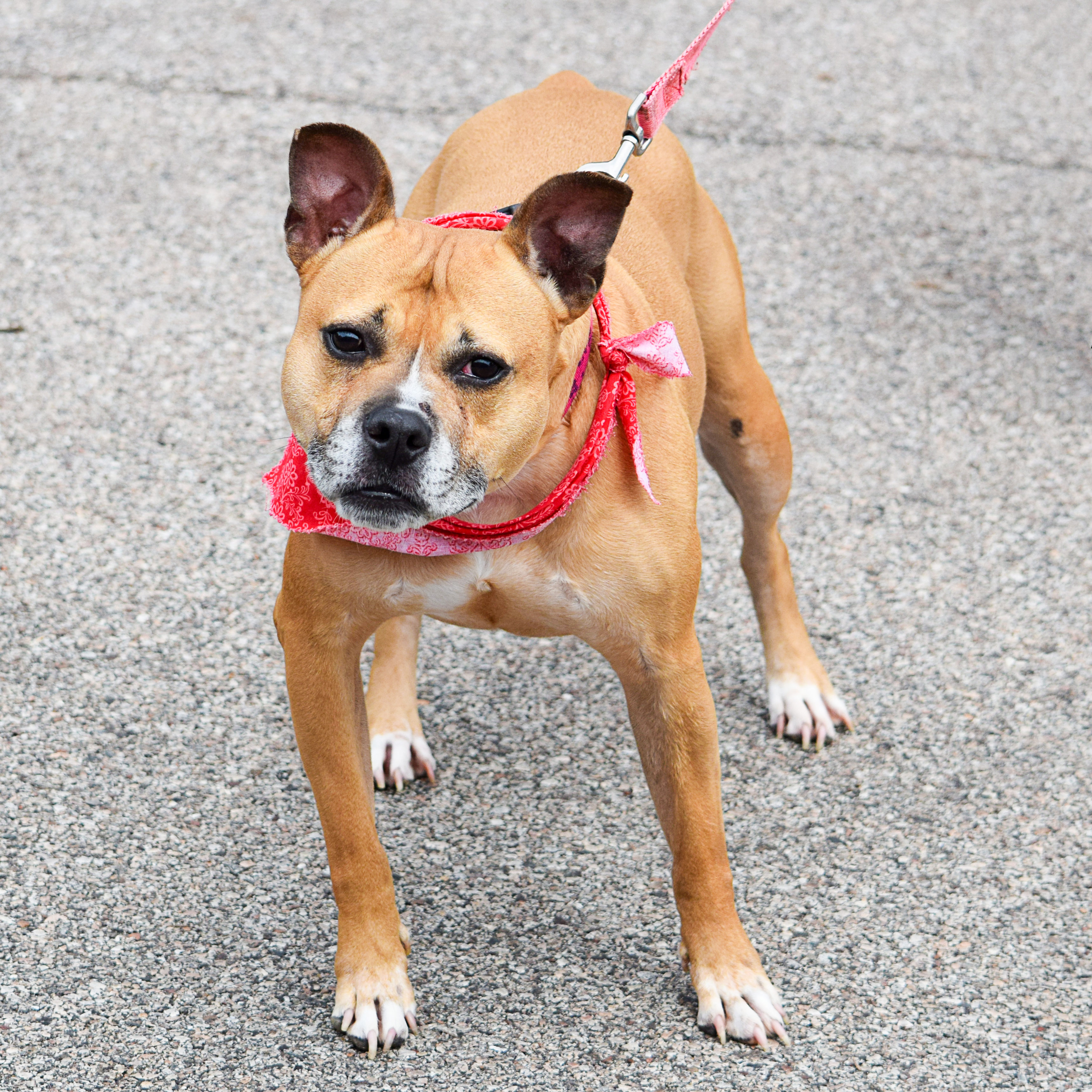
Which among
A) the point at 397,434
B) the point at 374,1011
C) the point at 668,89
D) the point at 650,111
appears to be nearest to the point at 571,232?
the point at 397,434

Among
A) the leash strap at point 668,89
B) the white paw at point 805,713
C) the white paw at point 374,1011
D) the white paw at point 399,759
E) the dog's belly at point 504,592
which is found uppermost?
the leash strap at point 668,89

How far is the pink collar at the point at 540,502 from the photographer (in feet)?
9.93

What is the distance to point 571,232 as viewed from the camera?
2920mm

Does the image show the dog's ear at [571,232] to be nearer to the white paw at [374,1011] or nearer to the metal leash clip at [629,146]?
the metal leash clip at [629,146]

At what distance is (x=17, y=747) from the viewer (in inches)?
169

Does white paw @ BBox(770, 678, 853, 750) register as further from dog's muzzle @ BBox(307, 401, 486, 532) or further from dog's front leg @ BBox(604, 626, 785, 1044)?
dog's muzzle @ BBox(307, 401, 486, 532)

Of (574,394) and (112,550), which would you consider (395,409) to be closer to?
(574,394)

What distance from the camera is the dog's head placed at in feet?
8.89

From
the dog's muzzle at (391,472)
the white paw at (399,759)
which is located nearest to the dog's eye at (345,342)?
the dog's muzzle at (391,472)

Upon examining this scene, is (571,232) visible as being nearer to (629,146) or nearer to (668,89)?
(629,146)

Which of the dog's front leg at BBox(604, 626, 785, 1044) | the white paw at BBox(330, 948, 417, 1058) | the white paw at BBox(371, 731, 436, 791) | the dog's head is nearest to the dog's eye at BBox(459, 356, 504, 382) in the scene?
the dog's head

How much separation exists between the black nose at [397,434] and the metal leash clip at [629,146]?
3.75 ft

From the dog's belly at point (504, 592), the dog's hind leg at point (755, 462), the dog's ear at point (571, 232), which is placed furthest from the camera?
the dog's hind leg at point (755, 462)

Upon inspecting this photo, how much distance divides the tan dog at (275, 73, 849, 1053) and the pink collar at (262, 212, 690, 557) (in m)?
0.05
